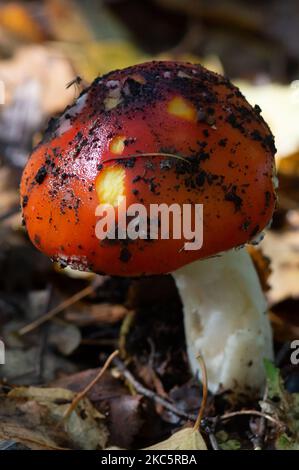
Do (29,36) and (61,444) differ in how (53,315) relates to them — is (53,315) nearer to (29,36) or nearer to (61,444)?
(61,444)

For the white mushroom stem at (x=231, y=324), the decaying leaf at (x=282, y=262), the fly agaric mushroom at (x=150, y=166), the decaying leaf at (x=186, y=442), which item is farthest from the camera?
the decaying leaf at (x=282, y=262)

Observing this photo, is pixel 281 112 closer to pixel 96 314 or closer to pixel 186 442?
pixel 96 314

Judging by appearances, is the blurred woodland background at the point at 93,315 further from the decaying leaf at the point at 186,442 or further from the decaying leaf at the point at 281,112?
the decaying leaf at the point at 186,442

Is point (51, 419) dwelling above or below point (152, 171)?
below

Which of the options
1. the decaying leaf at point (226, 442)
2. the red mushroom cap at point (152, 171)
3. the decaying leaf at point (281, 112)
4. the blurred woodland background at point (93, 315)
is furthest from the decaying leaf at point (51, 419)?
the decaying leaf at point (281, 112)

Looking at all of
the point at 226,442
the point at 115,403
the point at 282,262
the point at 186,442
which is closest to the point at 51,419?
the point at 115,403
